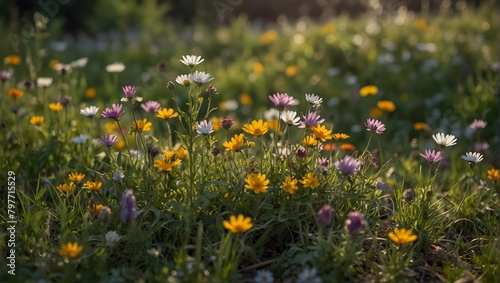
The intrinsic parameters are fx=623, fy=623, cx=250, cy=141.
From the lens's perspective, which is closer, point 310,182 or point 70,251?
point 70,251

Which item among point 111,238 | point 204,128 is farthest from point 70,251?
point 204,128

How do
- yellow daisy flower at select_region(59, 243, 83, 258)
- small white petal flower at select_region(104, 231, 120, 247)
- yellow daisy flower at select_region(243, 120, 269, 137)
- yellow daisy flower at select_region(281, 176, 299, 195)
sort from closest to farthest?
yellow daisy flower at select_region(59, 243, 83, 258) → small white petal flower at select_region(104, 231, 120, 247) → yellow daisy flower at select_region(281, 176, 299, 195) → yellow daisy flower at select_region(243, 120, 269, 137)

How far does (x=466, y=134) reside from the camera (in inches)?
149

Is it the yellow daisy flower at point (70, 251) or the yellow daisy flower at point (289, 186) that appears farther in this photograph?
the yellow daisy flower at point (289, 186)

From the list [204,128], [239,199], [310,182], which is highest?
[204,128]

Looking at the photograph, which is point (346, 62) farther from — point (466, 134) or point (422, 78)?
point (466, 134)

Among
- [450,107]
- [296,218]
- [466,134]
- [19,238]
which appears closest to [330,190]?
[296,218]

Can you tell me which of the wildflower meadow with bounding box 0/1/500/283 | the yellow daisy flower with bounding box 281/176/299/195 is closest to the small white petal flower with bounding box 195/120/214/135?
the wildflower meadow with bounding box 0/1/500/283

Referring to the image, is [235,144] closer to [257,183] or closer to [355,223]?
[257,183]

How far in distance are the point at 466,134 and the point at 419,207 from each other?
5.45 ft

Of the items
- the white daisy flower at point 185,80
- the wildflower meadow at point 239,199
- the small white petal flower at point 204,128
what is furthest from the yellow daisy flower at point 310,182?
the white daisy flower at point 185,80

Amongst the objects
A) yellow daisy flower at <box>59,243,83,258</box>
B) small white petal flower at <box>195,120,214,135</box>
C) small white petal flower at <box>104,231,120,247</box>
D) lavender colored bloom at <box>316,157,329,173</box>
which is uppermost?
small white petal flower at <box>195,120,214,135</box>

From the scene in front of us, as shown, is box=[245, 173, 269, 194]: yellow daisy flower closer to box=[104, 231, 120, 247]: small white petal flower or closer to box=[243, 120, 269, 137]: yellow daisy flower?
box=[243, 120, 269, 137]: yellow daisy flower

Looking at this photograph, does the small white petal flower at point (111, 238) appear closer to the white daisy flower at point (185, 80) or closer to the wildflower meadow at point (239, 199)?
the wildflower meadow at point (239, 199)
